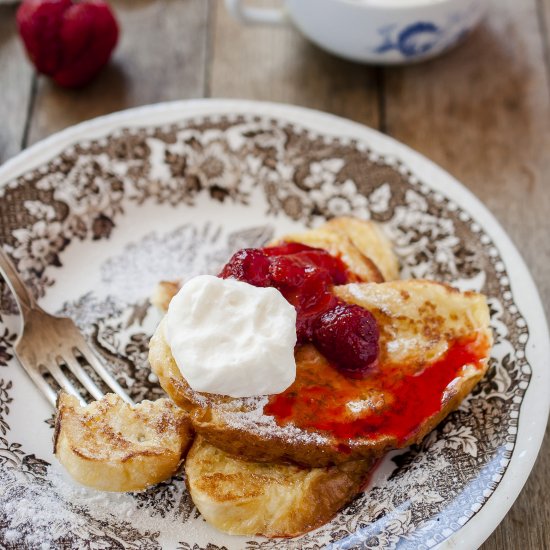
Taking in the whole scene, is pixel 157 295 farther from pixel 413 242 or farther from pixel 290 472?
pixel 413 242

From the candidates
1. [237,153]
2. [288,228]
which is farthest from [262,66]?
[288,228]

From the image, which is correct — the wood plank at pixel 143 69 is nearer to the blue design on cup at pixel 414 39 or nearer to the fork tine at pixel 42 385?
the blue design on cup at pixel 414 39

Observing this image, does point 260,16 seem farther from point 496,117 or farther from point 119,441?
point 119,441

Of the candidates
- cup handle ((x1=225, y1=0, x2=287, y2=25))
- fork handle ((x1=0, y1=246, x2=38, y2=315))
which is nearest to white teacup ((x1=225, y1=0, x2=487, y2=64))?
cup handle ((x1=225, y1=0, x2=287, y2=25))

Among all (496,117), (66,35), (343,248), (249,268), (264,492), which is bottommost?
(496,117)

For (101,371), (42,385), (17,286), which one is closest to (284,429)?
(101,371)

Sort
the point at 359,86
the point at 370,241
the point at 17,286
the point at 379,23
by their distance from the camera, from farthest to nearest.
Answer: the point at 359,86 → the point at 379,23 → the point at 370,241 → the point at 17,286

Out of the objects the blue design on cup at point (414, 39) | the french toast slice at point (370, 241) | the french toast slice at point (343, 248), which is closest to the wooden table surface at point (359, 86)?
the blue design on cup at point (414, 39)
